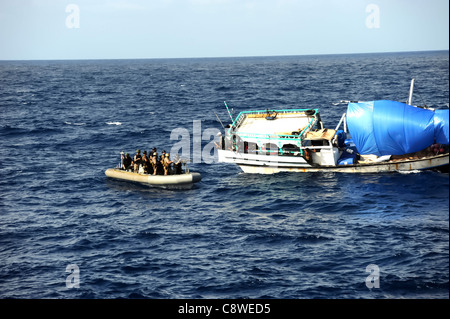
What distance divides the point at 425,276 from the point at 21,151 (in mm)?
46100

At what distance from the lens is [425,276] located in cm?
2809

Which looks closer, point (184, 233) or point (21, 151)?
point (184, 233)

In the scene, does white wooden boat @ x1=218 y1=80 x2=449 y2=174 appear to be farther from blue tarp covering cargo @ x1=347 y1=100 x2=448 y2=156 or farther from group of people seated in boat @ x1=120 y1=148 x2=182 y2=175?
group of people seated in boat @ x1=120 y1=148 x2=182 y2=175

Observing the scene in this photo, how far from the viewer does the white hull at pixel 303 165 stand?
4250 centimetres

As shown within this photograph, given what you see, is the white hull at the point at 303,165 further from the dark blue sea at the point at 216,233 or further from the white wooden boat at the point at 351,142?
the dark blue sea at the point at 216,233

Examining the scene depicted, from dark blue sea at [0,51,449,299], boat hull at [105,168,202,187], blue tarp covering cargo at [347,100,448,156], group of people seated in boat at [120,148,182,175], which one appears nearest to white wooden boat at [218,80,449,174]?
blue tarp covering cargo at [347,100,448,156]

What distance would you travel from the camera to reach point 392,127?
42.7 meters

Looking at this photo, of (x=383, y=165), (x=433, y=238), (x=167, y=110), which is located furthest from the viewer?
(x=167, y=110)

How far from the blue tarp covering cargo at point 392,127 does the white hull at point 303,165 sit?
995mm

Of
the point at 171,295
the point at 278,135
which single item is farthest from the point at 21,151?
the point at 171,295

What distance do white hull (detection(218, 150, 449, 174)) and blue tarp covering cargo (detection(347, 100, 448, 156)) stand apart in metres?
0.99

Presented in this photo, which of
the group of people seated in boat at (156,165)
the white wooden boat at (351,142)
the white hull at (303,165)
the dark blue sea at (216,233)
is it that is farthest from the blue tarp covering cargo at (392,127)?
the group of people seated in boat at (156,165)

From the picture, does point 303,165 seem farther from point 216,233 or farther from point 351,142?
point 216,233
